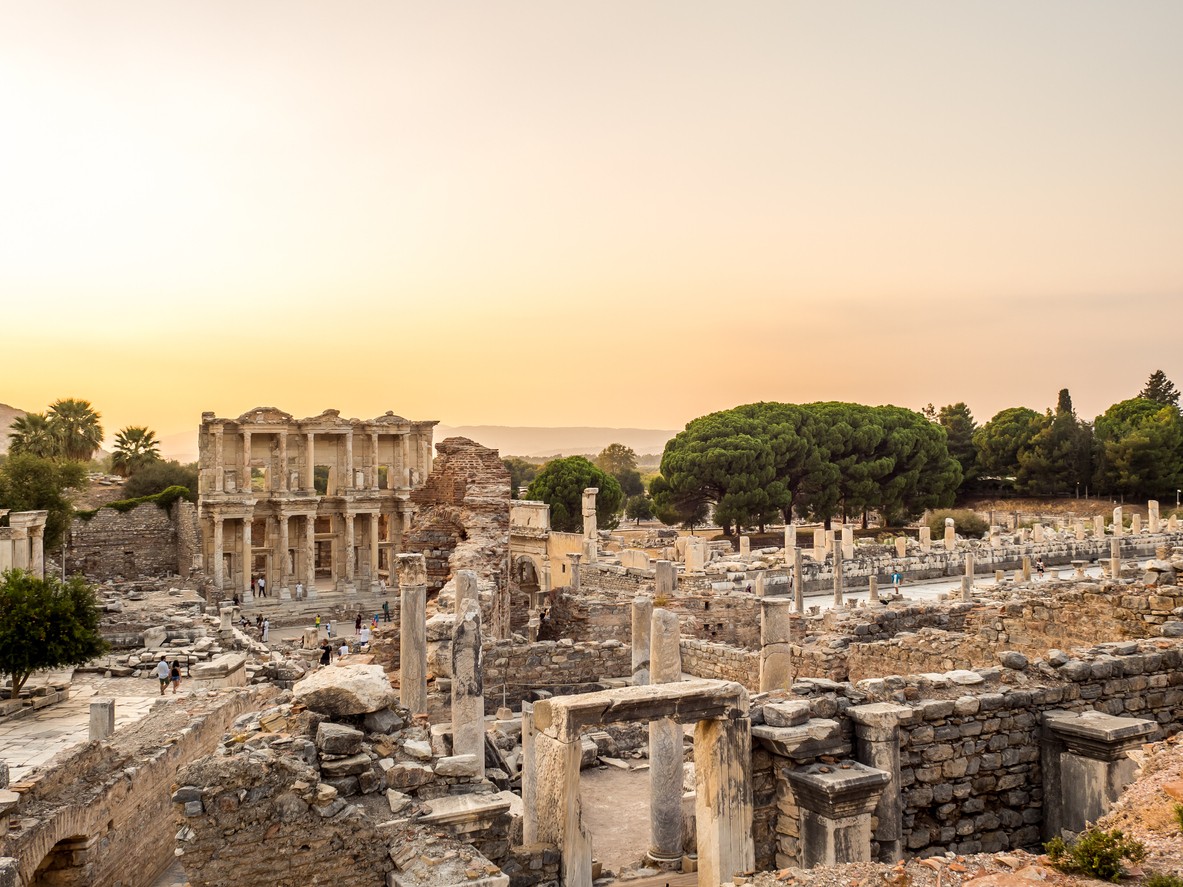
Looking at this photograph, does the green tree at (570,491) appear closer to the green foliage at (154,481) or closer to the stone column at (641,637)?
the green foliage at (154,481)

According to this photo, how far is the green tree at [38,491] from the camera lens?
1567 inches

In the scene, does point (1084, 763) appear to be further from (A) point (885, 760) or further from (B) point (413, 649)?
(B) point (413, 649)

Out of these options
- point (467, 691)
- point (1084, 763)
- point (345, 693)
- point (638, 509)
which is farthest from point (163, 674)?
point (638, 509)

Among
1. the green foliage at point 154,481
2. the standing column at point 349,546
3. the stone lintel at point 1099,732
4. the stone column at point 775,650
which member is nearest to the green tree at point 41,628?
the stone column at point 775,650

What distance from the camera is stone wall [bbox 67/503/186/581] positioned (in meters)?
47.8

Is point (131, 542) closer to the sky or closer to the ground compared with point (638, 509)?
closer to the ground

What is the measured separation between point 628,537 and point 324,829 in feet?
168

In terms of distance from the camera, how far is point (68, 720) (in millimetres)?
18781

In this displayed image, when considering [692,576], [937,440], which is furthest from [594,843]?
[937,440]

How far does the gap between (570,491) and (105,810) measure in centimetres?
4979

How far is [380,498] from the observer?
52.3m

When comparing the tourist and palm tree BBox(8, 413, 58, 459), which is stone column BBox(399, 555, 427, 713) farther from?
palm tree BBox(8, 413, 58, 459)

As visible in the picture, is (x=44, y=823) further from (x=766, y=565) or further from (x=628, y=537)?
(x=628, y=537)

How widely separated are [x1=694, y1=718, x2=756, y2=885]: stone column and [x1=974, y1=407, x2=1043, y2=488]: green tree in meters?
73.9
